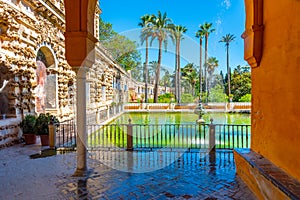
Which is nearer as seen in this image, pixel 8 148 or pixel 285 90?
pixel 285 90

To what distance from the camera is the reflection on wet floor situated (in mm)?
3668

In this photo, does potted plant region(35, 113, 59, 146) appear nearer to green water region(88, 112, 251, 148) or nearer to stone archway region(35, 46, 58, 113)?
green water region(88, 112, 251, 148)

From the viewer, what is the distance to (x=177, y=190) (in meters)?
3.81

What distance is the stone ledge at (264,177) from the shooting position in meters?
2.42

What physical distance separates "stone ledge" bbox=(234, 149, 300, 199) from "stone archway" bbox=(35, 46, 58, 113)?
8.57 metres

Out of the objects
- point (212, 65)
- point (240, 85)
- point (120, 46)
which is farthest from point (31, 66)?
point (212, 65)

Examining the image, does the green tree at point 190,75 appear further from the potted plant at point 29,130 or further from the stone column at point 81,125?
the stone column at point 81,125

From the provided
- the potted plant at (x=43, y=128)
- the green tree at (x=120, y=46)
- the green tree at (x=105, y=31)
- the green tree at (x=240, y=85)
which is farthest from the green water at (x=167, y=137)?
the green tree at (x=240, y=85)

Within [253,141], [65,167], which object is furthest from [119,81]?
[253,141]

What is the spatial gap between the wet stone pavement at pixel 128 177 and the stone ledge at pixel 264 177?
0.25 m

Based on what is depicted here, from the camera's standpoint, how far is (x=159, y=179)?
14.1 ft

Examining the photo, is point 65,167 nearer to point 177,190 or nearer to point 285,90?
point 177,190

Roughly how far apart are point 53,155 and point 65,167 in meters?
1.30

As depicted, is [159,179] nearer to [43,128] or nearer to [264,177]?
[264,177]
